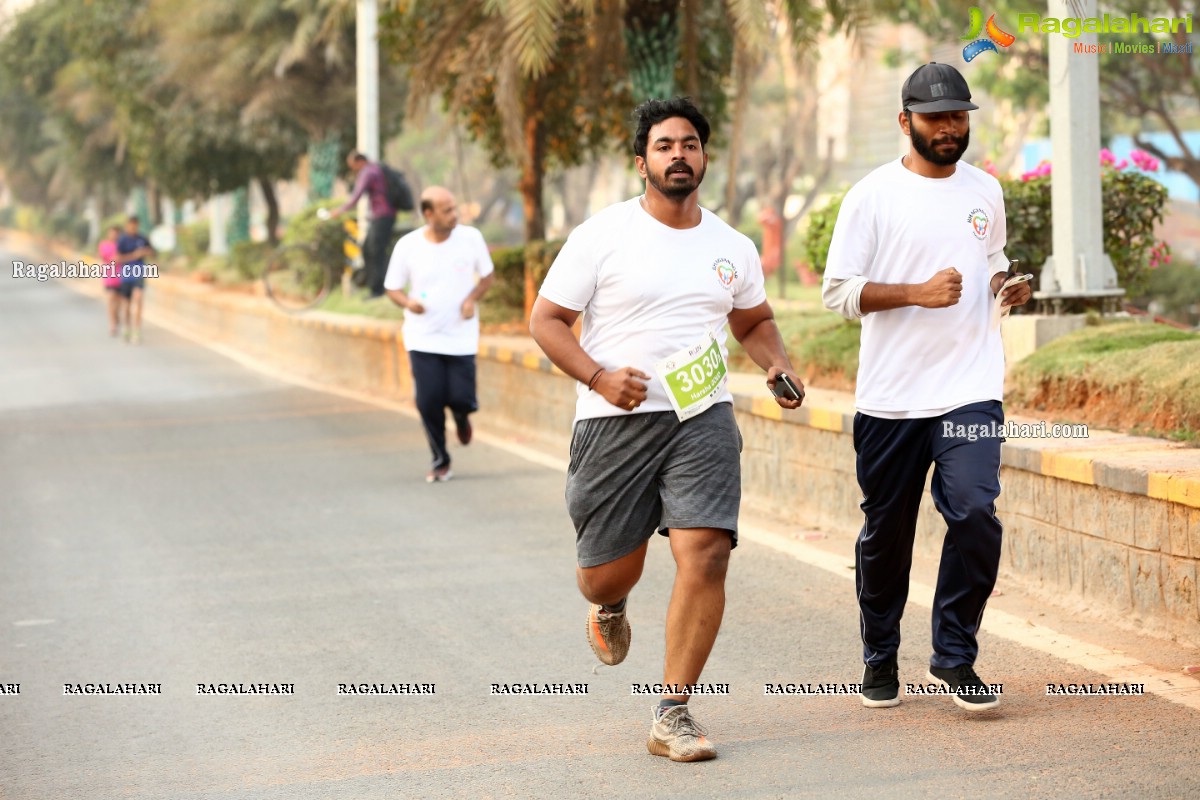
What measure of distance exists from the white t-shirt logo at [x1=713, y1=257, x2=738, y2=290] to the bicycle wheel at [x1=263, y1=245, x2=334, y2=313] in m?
20.2

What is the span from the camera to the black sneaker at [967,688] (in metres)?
5.61

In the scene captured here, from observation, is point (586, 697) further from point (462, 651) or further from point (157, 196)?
point (157, 196)

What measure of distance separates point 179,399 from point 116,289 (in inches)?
444

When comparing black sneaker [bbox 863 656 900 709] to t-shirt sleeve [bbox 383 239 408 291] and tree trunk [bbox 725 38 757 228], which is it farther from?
tree trunk [bbox 725 38 757 228]

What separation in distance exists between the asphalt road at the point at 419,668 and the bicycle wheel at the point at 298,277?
1351 cm

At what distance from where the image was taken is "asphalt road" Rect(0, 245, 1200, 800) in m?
5.15

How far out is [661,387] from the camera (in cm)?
536

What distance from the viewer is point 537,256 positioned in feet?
60.2

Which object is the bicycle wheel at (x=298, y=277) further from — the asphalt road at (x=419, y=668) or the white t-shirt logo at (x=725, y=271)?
the white t-shirt logo at (x=725, y=271)

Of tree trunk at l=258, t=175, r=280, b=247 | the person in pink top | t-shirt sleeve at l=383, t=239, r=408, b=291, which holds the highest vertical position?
tree trunk at l=258, t=175, r=280, b=247

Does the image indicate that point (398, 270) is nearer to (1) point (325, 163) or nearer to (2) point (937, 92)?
(2) point (937, 92)

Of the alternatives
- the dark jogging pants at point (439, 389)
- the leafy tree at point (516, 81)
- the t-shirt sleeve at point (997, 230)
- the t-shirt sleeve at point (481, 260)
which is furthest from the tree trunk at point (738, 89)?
the t-shirt sleeve at point (997, 230)

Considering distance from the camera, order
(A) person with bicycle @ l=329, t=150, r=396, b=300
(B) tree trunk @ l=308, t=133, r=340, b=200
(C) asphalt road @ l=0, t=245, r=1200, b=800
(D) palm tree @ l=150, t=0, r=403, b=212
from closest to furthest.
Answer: (C) asphalt road @ l=0, t=245, r=1200, b=800 < (A) person with bicycle @ l=329, t=150, r=396, b=300 < (D) palm tree @ l=150, t=0, r=403, b=212 < (B) tree trunk @ l=308, t=133, r=340, b=200

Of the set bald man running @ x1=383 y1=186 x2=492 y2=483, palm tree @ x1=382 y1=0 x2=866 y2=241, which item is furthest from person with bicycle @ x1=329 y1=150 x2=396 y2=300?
bald man running @ x1=383 y1=186 x2=492 y2=483
